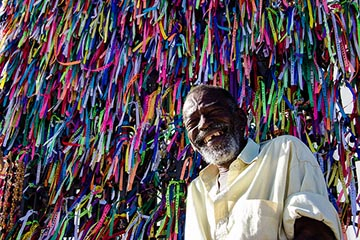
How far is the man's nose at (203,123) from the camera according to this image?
6.26 ft

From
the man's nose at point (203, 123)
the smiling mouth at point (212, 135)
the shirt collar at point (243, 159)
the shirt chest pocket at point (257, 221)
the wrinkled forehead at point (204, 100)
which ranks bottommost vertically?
the shirt chest pocket at point (257, 221)

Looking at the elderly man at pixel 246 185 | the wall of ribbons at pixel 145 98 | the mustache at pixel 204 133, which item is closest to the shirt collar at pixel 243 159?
the elderly man at pixel 246 185

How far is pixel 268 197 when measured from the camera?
1681 mm

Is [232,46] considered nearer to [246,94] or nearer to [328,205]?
[246,94]

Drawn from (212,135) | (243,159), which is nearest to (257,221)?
(243,159)

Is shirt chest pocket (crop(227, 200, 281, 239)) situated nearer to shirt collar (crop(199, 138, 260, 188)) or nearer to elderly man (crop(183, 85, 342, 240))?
elderly man (crop(183, 85, 342, 240))

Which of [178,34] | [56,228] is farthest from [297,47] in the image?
[56,228]

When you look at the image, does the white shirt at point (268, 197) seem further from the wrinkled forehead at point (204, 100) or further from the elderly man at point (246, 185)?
the wrinkled forehead at point (204, 100)

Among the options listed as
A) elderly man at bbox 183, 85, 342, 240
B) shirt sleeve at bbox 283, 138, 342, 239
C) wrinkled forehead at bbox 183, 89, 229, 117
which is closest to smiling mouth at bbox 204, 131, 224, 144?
elderly man at bbox 183, 85, 342, 240

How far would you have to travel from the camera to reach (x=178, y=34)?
9.75ft

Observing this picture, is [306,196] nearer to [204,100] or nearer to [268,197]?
[268,197]

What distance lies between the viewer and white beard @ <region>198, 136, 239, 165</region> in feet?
6.18

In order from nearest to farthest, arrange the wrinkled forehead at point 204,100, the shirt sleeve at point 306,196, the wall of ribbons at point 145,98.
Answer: the shirt sleeve at point 306,196 < the wrinkled forehead at point 204,100 < the wall of ribbons at point 145,98

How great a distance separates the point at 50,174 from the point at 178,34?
103 cm
